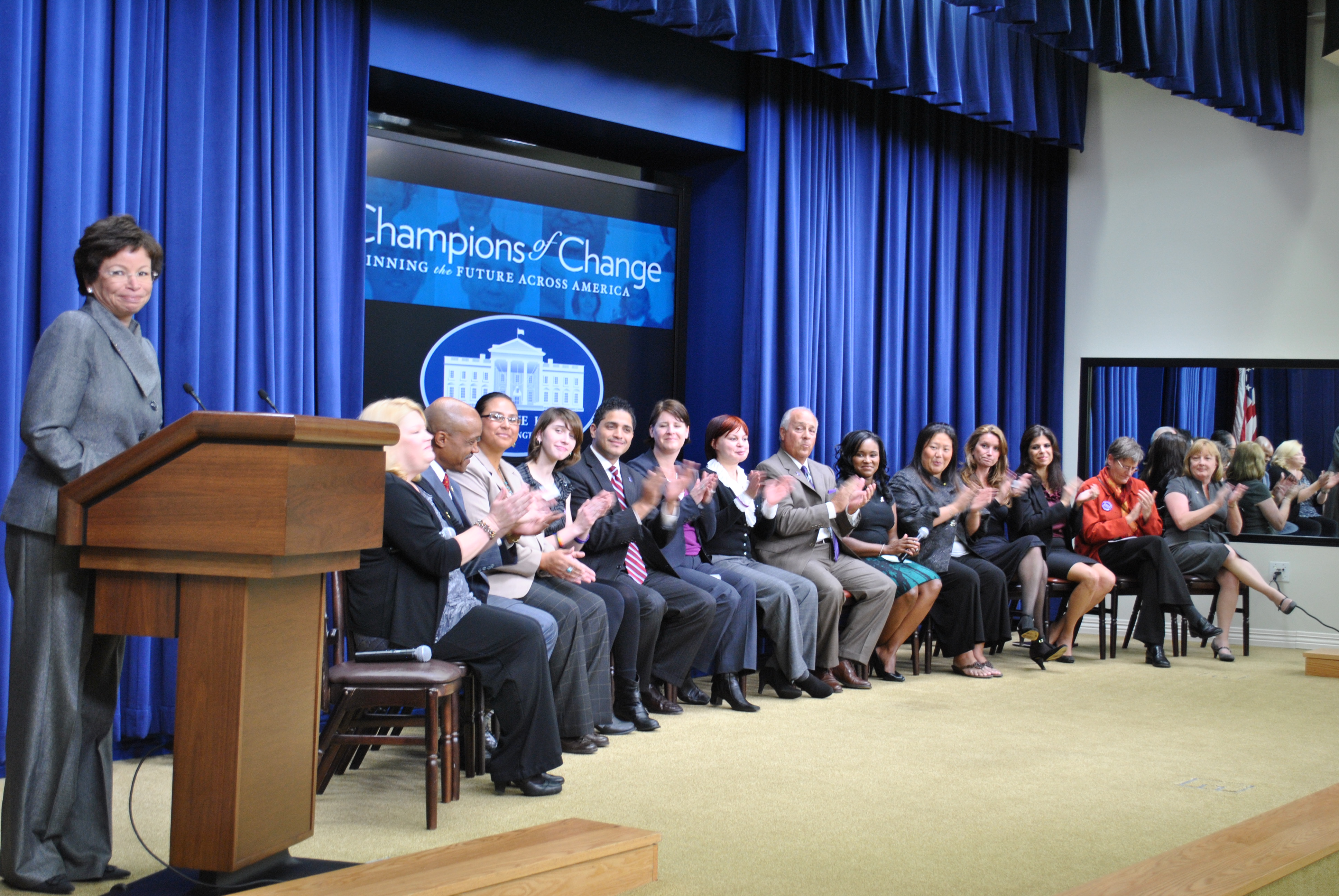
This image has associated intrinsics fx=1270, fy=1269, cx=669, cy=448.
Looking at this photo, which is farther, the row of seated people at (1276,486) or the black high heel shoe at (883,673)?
the row of seated people at (1276,486)

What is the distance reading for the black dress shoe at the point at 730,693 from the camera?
4992 mm

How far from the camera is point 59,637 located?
2453 mm

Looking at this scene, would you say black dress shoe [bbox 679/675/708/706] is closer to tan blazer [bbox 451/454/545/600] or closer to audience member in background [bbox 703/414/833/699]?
audience member in background [bbox 703/414/833/699]

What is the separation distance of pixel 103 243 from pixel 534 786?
5.96 ft

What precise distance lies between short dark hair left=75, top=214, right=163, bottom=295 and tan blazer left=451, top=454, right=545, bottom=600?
5.12ft

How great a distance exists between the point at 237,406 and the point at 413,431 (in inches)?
47.3

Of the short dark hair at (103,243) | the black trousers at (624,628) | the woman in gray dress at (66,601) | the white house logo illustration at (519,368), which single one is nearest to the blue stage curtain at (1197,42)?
the white house logo illustration at (519,368)

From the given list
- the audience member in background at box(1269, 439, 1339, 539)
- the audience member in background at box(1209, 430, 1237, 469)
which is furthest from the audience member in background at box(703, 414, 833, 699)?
the audience member in background at box(1269, 439, 1339, 539)

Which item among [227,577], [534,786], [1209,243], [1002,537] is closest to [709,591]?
[534,786]

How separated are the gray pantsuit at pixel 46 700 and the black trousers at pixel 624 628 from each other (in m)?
2.17

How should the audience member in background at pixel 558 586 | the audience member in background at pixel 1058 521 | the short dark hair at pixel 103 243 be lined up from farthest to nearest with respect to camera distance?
the audience member in background at pixel 1058 521, the audience member in background at pixel 558 586, the short dark hair at pixel 103 243

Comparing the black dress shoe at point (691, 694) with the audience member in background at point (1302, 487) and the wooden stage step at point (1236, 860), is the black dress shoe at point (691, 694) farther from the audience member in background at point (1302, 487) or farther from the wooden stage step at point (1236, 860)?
the audience member in background at point (1302, 487)

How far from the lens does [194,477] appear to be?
82.5 inches

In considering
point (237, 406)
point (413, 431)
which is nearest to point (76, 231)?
point (237, 406)
